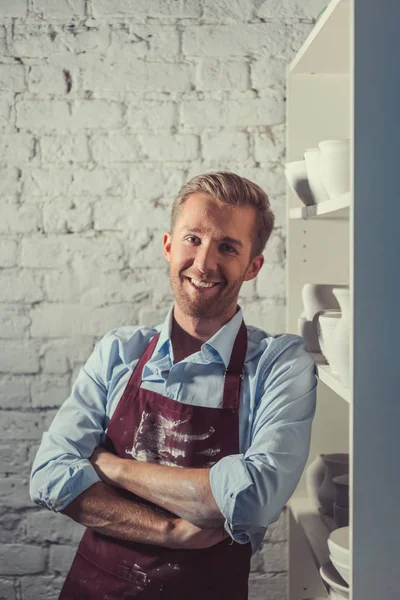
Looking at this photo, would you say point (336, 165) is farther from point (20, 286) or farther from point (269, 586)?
point (269, 586)

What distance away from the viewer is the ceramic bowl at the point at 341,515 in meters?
1.77

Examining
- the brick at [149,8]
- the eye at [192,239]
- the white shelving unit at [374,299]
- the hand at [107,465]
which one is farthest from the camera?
the brick at [149,8]

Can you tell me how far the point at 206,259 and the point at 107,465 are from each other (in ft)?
1.76

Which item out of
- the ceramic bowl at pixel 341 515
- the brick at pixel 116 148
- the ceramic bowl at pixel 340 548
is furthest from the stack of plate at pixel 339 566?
the brick at pixel 116 148

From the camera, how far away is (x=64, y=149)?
2.30 meters

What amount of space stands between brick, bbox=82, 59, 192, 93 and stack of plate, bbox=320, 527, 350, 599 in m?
1.43

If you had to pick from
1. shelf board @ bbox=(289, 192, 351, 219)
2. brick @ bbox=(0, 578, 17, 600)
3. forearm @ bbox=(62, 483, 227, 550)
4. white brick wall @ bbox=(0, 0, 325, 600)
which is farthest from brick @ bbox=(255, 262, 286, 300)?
brick @ bbox=(0, 578, 17, 600)

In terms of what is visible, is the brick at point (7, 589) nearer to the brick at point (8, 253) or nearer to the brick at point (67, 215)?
the brick at point (8, 253)

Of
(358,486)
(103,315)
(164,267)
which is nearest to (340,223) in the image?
(164,267)

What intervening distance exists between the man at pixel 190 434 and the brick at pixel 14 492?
632 mm

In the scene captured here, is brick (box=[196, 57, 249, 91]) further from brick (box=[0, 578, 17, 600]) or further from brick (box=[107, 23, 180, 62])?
brick (box=[0, 578, 17, 600])

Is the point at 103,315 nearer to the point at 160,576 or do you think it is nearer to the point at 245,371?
the point at 245,371

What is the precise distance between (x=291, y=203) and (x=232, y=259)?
46cm

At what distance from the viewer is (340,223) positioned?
211cm
